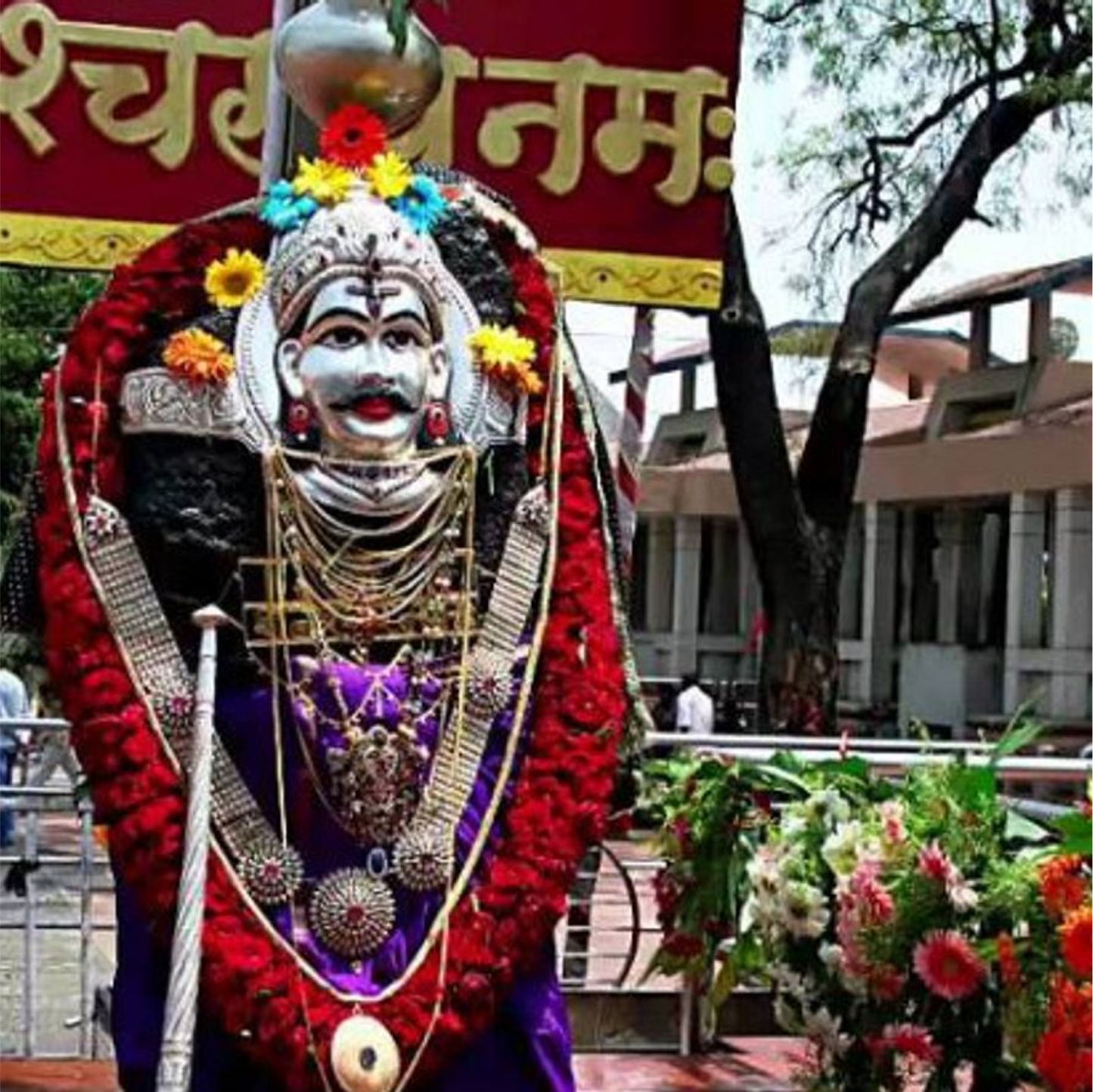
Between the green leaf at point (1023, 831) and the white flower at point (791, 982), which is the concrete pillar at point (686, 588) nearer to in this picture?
the white flower at point (791, 982)

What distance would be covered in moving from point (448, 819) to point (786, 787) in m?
1.22

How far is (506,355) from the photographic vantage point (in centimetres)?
379

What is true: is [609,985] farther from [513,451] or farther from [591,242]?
[513,451]

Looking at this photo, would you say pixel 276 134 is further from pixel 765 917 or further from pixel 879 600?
pixel 879 600

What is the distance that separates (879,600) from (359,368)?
883 inches

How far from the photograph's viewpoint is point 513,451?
386 cm

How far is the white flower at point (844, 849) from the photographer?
4020 mm

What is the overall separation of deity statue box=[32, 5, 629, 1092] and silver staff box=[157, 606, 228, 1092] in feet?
0.14

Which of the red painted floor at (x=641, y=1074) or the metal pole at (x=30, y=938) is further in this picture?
the metal pole at (x=30, y=938)

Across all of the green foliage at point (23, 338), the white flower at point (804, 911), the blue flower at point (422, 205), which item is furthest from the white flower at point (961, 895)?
the green foliage at point (23, 338)

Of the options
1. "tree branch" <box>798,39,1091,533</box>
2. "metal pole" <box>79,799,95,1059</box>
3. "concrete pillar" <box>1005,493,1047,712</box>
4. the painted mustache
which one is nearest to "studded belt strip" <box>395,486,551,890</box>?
the painted mustache

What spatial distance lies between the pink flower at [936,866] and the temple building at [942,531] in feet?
39.2

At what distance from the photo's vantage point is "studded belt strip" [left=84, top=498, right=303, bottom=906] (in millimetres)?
3607

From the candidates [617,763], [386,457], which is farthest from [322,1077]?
[386,457]
